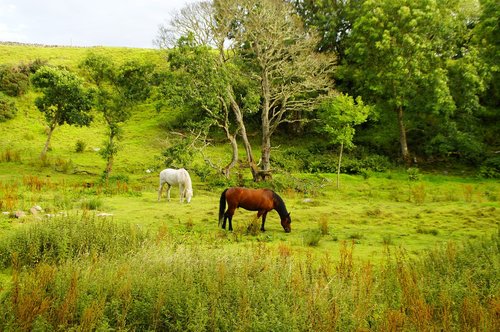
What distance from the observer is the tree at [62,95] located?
26.0m

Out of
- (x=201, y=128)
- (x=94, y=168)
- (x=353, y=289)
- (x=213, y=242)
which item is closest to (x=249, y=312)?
(x=353, y=289)

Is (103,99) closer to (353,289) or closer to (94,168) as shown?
(94,168)

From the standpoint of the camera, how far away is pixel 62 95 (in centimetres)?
2672

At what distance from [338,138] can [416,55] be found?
405 inches

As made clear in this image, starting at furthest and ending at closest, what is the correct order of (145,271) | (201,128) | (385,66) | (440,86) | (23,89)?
(23,89), (385,66), (440,86), (201,128), (145,271)

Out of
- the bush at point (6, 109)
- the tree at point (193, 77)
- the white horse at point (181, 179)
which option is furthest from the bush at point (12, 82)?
the white horse at point (181, 179)

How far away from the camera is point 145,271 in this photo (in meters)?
7.12

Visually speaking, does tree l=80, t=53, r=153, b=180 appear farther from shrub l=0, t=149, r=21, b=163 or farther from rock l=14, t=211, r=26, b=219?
rock l=14, t=211, r=26, b=219

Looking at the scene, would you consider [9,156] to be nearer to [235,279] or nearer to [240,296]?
[235,279]

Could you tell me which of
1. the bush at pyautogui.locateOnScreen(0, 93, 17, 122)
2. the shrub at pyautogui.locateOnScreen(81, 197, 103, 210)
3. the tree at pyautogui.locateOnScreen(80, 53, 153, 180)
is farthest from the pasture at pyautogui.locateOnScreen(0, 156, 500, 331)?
the bush at pyautogui.locateOnScreen(0, 93, 17, 122)

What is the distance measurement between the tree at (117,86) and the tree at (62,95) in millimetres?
1625

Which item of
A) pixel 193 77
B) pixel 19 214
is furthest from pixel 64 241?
pixel 193 77

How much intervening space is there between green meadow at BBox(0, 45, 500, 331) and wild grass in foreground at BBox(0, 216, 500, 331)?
3 centimetres

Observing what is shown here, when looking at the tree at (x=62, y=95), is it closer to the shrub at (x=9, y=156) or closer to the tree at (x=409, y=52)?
the shrub at (x=9, y=156)
